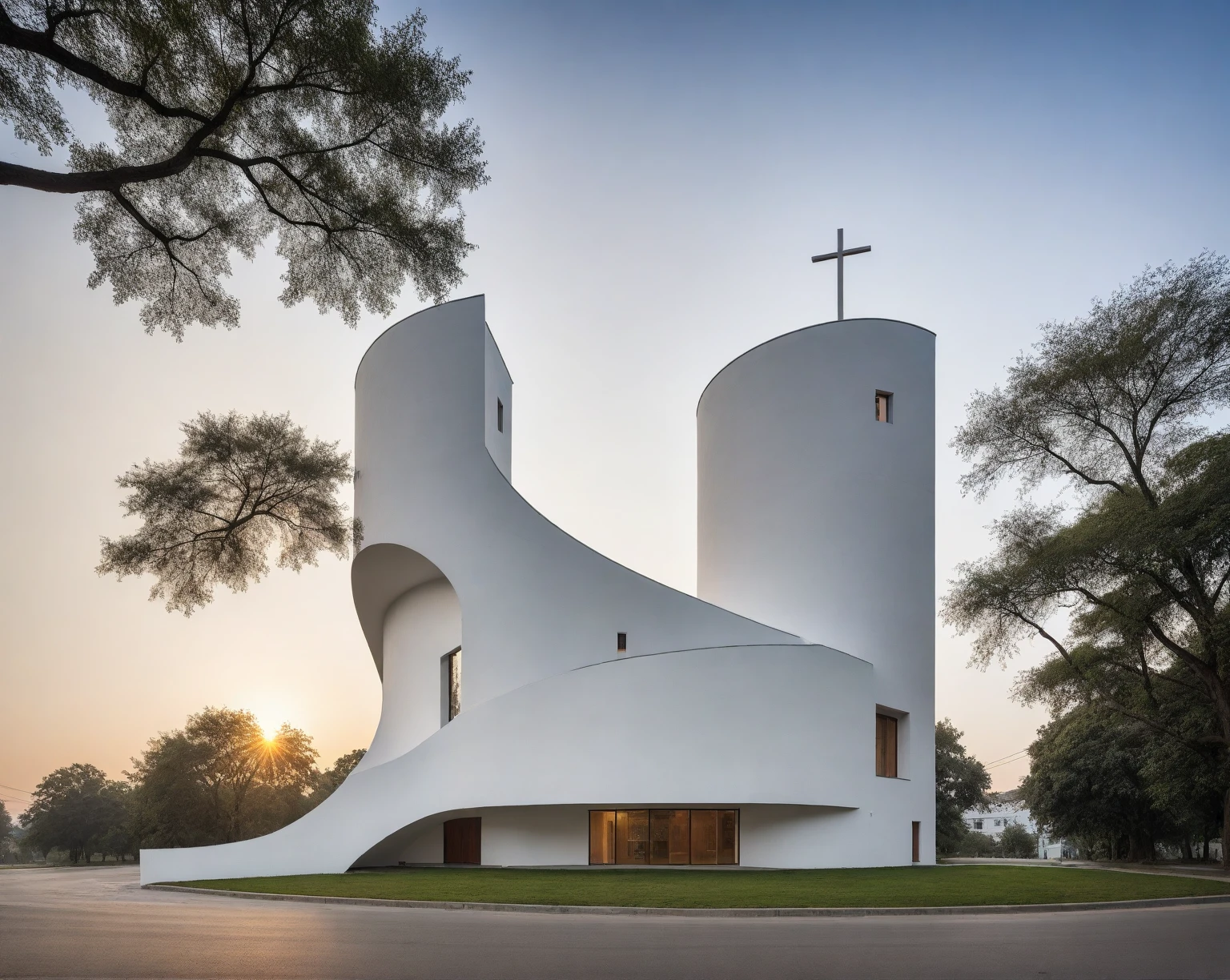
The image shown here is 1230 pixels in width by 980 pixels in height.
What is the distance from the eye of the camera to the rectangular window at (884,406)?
2730 centimetres

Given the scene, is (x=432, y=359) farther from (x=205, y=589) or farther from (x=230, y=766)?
(x=230, y=766)

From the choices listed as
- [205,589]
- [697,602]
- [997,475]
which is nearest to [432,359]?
[697,602]

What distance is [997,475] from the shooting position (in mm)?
27719

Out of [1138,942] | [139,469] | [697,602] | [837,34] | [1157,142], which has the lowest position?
[1138,942]

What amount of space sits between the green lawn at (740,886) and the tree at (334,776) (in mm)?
45606

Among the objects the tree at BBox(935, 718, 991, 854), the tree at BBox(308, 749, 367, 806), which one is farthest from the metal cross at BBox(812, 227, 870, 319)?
the tree at BBox(308, 749, 367, 806)

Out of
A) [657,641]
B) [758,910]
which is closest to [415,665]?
[657,641]

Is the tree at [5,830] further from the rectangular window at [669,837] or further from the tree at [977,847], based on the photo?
the rectangular window at [669,837]

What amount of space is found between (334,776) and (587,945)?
6561cm

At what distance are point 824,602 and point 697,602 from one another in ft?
10.9

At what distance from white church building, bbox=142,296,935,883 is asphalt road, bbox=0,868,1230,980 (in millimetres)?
9272

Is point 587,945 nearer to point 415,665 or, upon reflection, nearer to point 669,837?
point 669,837

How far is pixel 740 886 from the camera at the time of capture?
1691 centimetres

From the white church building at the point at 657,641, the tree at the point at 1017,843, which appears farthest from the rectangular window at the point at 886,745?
the tree at the point at 1017,843
